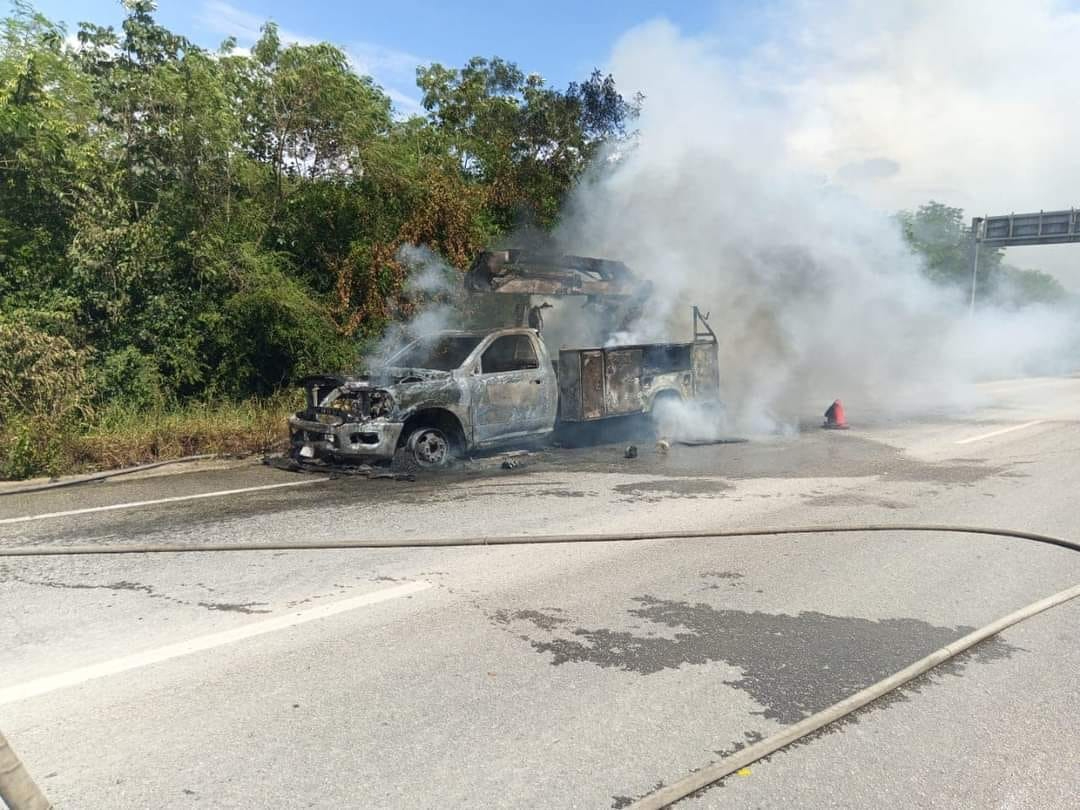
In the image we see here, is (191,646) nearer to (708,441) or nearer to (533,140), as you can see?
(708,441)

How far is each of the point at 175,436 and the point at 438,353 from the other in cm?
351

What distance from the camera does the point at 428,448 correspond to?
941 cm

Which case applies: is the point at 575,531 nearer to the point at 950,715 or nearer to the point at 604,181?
the point at 950,715

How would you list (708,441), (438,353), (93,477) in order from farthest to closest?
(708,441), (438,353), (93,477)

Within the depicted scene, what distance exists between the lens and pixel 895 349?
62.7ft

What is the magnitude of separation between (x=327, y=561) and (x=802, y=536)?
3.67m

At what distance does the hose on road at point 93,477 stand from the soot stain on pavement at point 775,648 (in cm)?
640

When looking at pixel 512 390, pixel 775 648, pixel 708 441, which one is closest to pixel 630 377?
pixel 708 441

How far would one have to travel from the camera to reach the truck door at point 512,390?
9828mm

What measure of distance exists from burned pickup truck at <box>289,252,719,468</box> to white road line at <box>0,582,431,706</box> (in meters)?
4.07

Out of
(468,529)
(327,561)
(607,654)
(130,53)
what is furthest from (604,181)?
(607,654)

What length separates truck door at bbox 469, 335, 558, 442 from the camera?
9.83 meters

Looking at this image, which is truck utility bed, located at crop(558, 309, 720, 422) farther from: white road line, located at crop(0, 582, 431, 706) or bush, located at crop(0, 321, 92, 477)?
bush, located at crop(0, 321, 92, 477)

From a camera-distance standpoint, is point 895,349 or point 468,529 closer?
point 468,529
